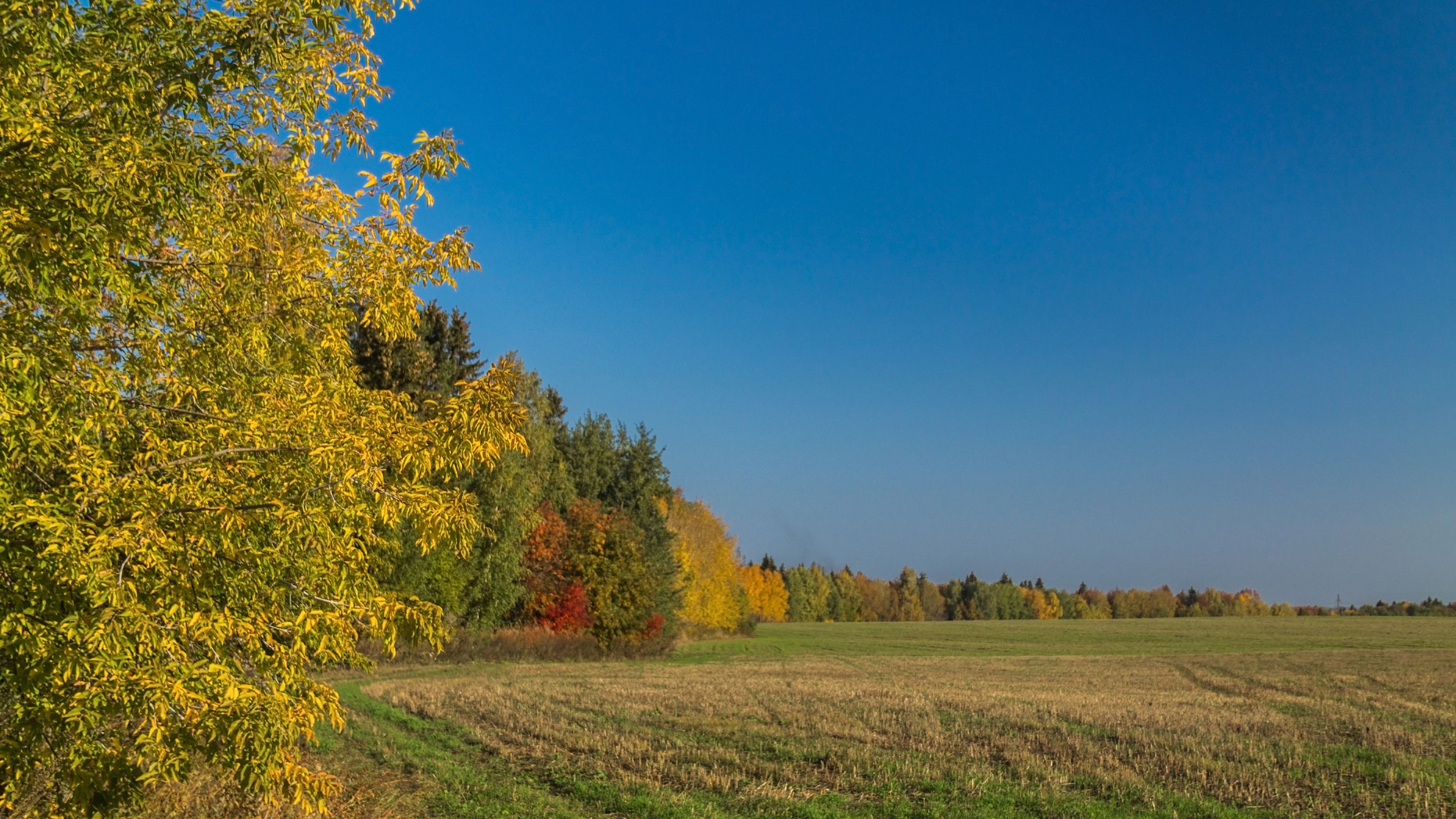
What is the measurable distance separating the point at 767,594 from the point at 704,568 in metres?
59.0

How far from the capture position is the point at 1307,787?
40.9 feet

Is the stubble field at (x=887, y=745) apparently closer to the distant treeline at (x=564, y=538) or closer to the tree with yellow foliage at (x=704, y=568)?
the distant treeline at (x=564, y=538)

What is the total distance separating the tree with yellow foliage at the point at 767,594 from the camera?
126 m

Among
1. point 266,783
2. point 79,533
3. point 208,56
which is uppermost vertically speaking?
point 208,56

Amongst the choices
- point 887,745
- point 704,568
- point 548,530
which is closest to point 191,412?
point 887,745

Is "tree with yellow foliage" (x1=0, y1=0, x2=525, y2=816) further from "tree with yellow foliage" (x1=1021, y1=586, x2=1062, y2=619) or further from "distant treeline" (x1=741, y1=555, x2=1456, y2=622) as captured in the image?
"tree with yellow foliage" (x1=1021, y1=586, x2=1062, y2=619)

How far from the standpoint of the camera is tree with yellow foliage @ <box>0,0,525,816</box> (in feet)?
16.5

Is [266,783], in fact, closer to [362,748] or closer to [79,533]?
[79,533]

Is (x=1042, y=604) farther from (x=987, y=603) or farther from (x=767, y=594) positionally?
(x=767, y=594)

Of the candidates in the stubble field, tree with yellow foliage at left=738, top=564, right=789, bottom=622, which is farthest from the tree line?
tree with yellow foliage at left=738, top=564, right=789, bottom=622

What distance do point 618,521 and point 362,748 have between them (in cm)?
3183

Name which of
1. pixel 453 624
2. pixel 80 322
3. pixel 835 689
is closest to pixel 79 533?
pixel 80 322

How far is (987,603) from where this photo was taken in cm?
16225

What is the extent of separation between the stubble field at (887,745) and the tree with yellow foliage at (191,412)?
5.12m
